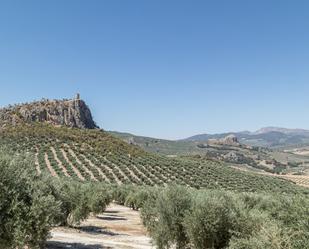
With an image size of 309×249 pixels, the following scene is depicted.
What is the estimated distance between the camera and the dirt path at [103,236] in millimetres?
26827

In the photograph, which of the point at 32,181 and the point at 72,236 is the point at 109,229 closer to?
the point at 72,236

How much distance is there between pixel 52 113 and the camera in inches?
6181

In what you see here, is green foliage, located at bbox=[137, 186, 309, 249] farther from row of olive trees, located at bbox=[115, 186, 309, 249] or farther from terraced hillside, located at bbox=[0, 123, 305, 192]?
terraced hillside, located at bbox=[0, 123, 305, 192]

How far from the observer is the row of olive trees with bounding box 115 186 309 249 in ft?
42.8

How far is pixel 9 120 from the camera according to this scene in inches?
5300

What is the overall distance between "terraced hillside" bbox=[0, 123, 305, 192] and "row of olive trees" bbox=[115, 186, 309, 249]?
191 ft

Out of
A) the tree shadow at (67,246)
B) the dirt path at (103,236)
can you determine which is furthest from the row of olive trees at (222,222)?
the dirt path at (103,236)

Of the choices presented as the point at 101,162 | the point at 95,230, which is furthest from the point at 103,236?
the point at 101,162

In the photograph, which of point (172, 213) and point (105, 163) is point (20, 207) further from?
point (105, 163)

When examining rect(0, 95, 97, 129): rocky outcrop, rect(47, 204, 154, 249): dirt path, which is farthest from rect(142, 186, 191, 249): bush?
rect(0, 95, 97, 129): rocky outcrop

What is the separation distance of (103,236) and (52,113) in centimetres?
12999

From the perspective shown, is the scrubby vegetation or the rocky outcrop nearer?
the scrubby vegetation

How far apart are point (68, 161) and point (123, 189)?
105 ft

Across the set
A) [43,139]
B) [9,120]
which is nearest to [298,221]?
[43,139]
